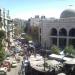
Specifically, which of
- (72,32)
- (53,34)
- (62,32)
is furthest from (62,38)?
(53,34)

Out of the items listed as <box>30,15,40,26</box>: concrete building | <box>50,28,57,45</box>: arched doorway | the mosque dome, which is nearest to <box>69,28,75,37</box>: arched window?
<box>50,28,57,45</box>: arched doorway

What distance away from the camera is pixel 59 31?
5588 cm

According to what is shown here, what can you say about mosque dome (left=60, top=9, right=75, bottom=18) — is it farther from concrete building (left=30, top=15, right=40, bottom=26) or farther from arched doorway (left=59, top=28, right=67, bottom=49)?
concrete building (left=30, top=15, right=40, bottom=26)

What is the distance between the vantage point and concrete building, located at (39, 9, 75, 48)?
53.5 metres

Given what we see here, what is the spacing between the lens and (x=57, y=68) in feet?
85.5

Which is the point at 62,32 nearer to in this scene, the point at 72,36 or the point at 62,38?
the point at 62,38

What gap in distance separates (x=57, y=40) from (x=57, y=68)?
30.2 meters

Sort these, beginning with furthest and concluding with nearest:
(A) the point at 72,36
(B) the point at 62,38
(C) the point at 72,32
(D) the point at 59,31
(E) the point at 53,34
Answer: (E) the point at 53,34
(B) the point at 62,38
(D) the point at 59,31
(C) the point at 72,32
(A) the point at 72,36

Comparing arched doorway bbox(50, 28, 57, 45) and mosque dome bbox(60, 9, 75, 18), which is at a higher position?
mosque dome bbox(60, 9, 75, 18)

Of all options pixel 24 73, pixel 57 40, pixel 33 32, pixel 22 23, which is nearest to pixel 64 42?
pixel 57 40

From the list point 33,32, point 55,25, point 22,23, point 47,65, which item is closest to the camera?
point 47,65

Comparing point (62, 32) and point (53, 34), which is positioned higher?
point (62, 32)

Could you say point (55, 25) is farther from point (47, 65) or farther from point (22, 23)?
point (22, 23)

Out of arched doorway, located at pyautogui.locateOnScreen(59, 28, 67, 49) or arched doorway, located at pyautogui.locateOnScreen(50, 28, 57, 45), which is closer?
arched doorway, located at pyautogui.locateOnScreen(59, 28, 67, 49)
